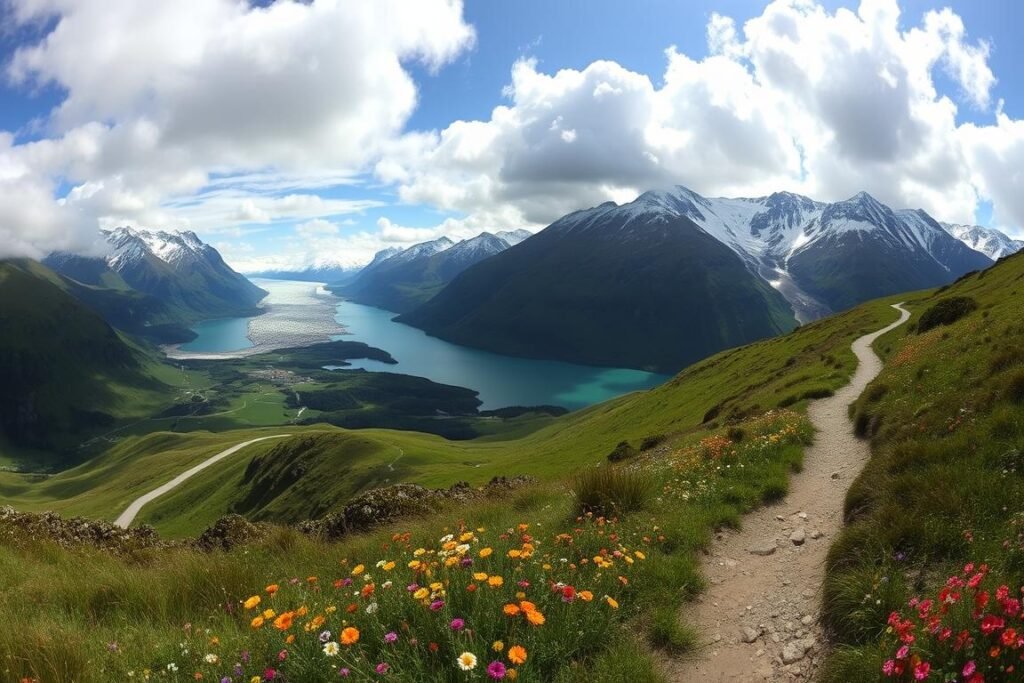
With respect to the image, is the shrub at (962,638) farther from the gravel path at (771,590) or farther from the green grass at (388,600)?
the green grass at (388,600)

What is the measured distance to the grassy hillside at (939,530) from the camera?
4828 millimetres

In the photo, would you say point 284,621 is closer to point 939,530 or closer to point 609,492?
point 609,492

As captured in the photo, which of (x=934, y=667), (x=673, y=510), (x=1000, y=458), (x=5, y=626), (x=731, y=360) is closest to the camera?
(x=934, y=667)

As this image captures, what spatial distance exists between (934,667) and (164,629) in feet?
24.8

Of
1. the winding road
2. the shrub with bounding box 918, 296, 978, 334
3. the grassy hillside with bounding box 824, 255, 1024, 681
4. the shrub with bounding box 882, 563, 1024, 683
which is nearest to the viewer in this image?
the shrub with bounding box 882, 563, 1024, 683

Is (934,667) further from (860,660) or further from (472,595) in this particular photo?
(472,595)

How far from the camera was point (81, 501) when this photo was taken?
13825 cm

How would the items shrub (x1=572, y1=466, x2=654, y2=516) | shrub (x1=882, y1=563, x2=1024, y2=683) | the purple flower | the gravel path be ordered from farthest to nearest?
1. shrub (x1=572, y1=466, x2=654, y2=516)
2. the gravel path
3. shrub (x1=882, y1=563, x2=1024, y2=683)
4. the purple flower

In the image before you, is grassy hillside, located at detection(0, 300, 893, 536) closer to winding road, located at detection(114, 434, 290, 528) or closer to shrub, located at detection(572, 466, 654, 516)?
winding road, located at detection(114, 434, 290, 528)

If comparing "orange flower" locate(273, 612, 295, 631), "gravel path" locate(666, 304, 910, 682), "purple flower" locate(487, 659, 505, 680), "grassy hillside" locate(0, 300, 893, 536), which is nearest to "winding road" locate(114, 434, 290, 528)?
"grassy hillside" locate(0, 300, 893, 536)

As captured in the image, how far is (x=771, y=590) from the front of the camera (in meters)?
8.55

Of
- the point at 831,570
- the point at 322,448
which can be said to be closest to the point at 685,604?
the point at 831,570

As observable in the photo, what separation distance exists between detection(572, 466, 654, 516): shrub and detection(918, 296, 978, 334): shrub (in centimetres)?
3616

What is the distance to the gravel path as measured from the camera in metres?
6.55
